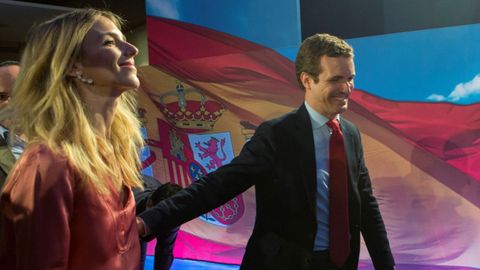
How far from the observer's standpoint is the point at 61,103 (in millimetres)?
1272

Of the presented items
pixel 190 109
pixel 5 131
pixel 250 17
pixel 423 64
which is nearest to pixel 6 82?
pixel 5 131

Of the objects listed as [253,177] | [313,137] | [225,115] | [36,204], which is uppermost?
[36,204]

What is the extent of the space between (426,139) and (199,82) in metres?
1.71

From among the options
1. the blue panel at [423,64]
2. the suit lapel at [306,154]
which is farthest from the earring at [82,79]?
the blue panel at [423,64]

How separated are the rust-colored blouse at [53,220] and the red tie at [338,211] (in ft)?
2.74

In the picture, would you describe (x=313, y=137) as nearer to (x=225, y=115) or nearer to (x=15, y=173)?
(x=15, y=173)

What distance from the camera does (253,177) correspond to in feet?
5.99

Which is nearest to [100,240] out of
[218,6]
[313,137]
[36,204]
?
[36,204]

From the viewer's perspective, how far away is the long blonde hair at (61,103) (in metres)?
1.23

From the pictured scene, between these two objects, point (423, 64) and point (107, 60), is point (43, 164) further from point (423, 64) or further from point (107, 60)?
point (423, 64)

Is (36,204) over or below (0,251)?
over

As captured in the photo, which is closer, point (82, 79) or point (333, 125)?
point (82, 79)

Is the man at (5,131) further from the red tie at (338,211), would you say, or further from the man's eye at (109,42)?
the red tie at (338,211)

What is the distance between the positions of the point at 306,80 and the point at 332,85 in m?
0.11
